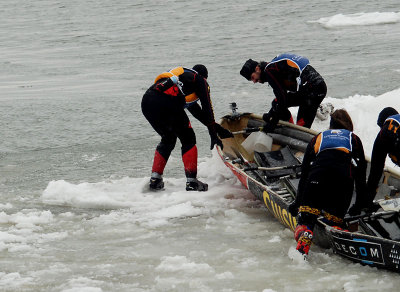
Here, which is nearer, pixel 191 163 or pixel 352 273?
pixel 352 273

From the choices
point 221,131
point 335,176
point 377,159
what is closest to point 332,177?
point 335,176

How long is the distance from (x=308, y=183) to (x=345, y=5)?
2500 centimetres

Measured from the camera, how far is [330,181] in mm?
5898

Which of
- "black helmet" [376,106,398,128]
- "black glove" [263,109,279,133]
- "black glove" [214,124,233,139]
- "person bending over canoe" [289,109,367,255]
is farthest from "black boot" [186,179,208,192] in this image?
"black helmet" [376,106,398,128]

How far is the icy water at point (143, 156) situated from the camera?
19.7 ft

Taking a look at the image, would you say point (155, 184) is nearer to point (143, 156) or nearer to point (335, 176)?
point (143, 156)

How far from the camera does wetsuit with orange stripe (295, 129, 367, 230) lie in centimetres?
590

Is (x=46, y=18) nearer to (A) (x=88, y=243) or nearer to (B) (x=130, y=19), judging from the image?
(B) (x=130, y=19)

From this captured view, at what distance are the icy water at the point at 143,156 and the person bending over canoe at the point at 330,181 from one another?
357mm

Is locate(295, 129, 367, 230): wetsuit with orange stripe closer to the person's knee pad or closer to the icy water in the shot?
the icy water

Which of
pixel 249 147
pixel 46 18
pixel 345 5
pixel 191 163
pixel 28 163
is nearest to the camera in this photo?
pixel 191 163

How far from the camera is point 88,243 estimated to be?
6988 millimetres

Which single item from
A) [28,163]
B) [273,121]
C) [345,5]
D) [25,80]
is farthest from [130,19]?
[273,121]

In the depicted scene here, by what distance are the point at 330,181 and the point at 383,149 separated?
1.81 ft
